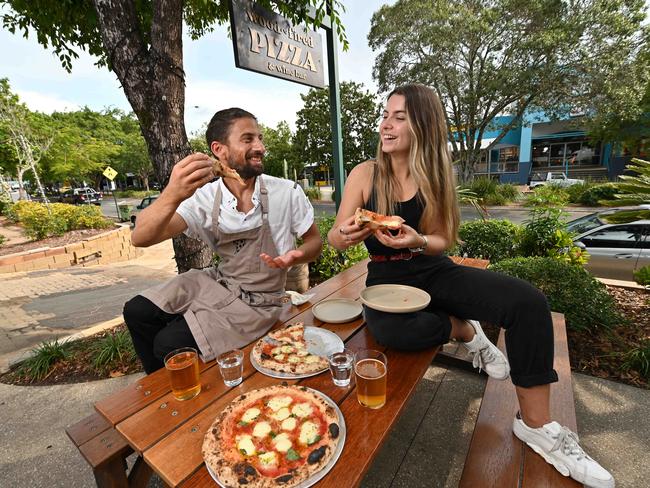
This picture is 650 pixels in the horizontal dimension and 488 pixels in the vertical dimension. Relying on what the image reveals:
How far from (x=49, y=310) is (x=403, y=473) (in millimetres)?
6311

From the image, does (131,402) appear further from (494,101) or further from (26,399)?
(494,101)

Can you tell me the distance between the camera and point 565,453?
144 cm

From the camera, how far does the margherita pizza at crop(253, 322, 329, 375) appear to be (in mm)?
1544

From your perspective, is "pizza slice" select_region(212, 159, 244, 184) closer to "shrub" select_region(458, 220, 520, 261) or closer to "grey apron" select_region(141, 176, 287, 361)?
"grey apron" select_region(141, 176, 287, 361)

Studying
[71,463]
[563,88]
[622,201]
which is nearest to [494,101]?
[563,88]

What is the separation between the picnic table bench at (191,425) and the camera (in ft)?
3.48

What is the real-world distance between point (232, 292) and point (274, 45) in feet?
8.83

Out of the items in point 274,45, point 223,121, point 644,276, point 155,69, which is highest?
point 274,45

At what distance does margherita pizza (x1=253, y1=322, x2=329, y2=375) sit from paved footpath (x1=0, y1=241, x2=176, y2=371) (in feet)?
12.1

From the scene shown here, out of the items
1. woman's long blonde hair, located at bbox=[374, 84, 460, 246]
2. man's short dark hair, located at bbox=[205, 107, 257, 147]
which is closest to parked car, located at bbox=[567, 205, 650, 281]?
woman's long blonde hair, located at bbox=[374, 84, 460, 246]

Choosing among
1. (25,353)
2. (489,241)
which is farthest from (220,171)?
(489,241)

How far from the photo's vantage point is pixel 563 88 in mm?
15781

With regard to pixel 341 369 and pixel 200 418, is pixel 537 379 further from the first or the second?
pixel 200 418

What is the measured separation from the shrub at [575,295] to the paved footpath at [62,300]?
546 cm
